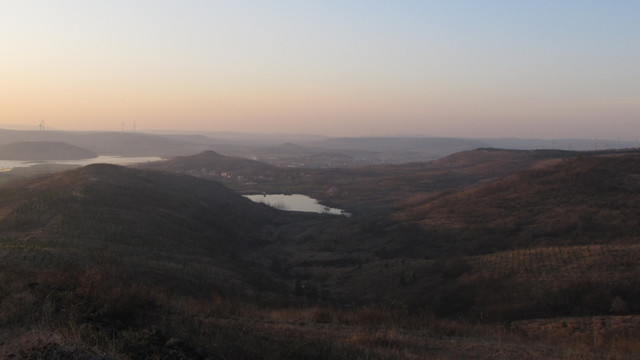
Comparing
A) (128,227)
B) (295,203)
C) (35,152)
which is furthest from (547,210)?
(35,152)

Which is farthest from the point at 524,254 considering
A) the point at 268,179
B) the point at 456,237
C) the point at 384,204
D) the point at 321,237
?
the point at 268,179

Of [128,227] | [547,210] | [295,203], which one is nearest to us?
[128,227]

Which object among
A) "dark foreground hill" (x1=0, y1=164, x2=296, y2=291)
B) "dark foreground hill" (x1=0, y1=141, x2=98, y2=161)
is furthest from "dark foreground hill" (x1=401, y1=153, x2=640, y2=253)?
"dark foreground hill" (x1=0, y1=141, x2=98, y2=161)

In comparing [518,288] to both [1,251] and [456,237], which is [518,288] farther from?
[1,251]

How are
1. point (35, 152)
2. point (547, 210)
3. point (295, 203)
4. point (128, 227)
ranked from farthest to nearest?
point (35, 152), point (295, 203), point (547, 210), point (128, 227)

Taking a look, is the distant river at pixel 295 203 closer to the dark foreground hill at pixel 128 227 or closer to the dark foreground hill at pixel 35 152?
the dark foreground hill at pixel 128 227

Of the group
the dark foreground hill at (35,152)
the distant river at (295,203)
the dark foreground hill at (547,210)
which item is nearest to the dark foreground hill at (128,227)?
the distant river at (295,203)

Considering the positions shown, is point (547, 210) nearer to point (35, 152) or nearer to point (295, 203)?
point (295, 203)

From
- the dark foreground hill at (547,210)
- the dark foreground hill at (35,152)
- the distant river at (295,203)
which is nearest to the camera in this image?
the dark foreground hill at (547,210)

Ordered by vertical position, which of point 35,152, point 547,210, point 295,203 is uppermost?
point 35,152

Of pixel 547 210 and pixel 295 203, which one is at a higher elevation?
pixel 547 210
